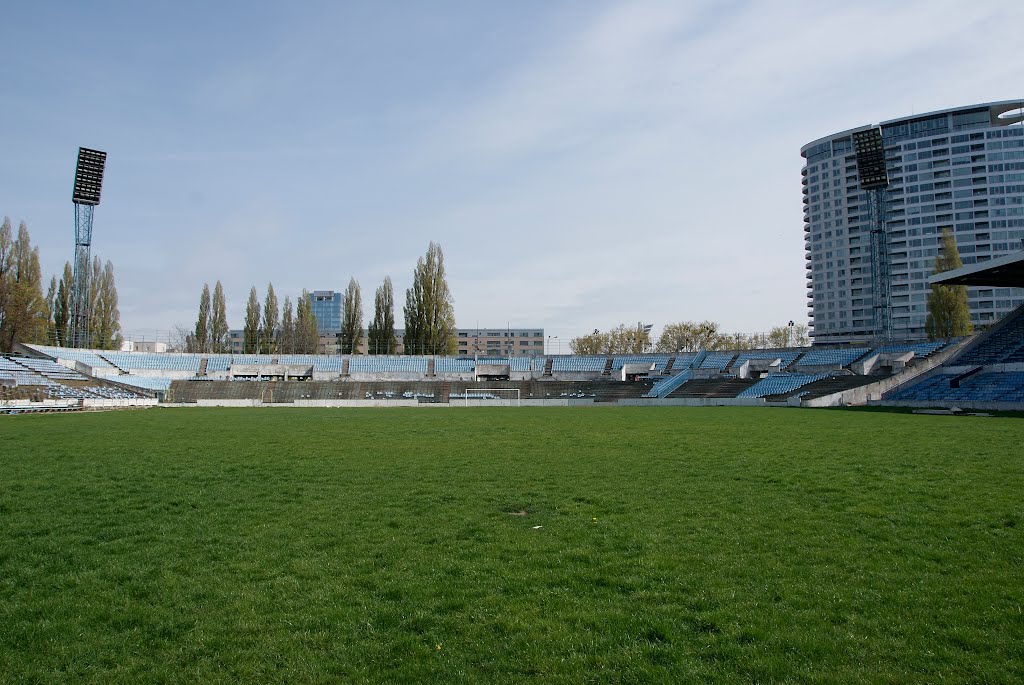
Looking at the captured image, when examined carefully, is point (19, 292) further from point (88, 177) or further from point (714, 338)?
point (714, 338)

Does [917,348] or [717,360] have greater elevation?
[917,348]

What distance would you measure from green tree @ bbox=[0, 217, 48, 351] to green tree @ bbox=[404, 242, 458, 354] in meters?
41.7

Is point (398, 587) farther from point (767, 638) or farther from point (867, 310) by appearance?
point (867, 310)

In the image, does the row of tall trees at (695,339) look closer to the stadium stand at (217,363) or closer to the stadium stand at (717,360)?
the stadium stand at (717,360)

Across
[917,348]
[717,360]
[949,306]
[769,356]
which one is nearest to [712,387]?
[717,360]

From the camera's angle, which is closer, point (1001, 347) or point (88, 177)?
point (1001, 347)

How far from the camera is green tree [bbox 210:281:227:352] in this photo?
89625mm

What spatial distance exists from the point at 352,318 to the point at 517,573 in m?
90.2

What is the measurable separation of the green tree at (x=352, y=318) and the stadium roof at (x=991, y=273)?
72.4 metres

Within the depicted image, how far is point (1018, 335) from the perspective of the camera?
45.9 meters

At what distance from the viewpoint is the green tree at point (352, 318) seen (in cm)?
9356

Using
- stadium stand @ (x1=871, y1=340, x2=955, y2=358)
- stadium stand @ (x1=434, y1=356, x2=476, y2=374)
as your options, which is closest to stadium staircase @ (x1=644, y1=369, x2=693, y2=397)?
stadium stand @ (x1=871, y1=340, x2=955, y2=358)

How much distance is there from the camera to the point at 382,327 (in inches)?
3738

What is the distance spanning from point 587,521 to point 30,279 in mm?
78692
